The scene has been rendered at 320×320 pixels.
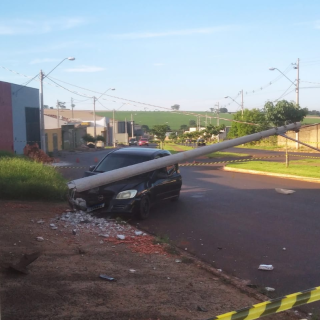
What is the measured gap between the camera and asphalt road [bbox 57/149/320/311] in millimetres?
7152

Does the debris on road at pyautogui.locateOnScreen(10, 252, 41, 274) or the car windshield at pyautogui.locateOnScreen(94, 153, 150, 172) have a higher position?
the car windshield at pyautogui.locateOnScreen(94, 153, 150, 172)

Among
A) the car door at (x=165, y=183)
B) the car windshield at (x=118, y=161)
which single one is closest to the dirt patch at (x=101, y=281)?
the car door at (x=165, y=183)

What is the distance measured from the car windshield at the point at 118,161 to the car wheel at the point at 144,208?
1425mm

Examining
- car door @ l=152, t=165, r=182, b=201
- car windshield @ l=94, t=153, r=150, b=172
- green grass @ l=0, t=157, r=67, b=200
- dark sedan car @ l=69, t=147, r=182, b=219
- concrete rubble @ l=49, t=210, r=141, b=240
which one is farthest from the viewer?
car windshield @ l=94, t=153, r=150, b=172

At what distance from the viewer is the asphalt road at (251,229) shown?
7.15 metres

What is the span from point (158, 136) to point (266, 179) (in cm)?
2554

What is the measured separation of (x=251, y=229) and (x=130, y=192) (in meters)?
2.87

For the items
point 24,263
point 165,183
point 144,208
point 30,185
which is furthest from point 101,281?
point 30,185

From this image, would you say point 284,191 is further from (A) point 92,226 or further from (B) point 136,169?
(B) point 136,169

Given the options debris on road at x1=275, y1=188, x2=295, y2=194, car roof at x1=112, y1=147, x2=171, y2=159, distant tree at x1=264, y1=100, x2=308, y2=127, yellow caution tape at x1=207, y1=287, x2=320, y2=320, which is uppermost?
distant tree at x1=264, y1=100, x2=308, y2=127

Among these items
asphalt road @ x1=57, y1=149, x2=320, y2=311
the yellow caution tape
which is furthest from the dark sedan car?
the yellow caution tape

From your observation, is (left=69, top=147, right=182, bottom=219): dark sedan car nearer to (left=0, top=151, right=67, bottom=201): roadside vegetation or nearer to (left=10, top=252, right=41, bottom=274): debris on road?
(left=0, top=151, right=67, bottom=201): roadside vegetation

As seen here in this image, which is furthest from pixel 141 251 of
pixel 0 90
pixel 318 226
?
pixel 0 90

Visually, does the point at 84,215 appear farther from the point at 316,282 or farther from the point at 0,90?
the point at 0,90
